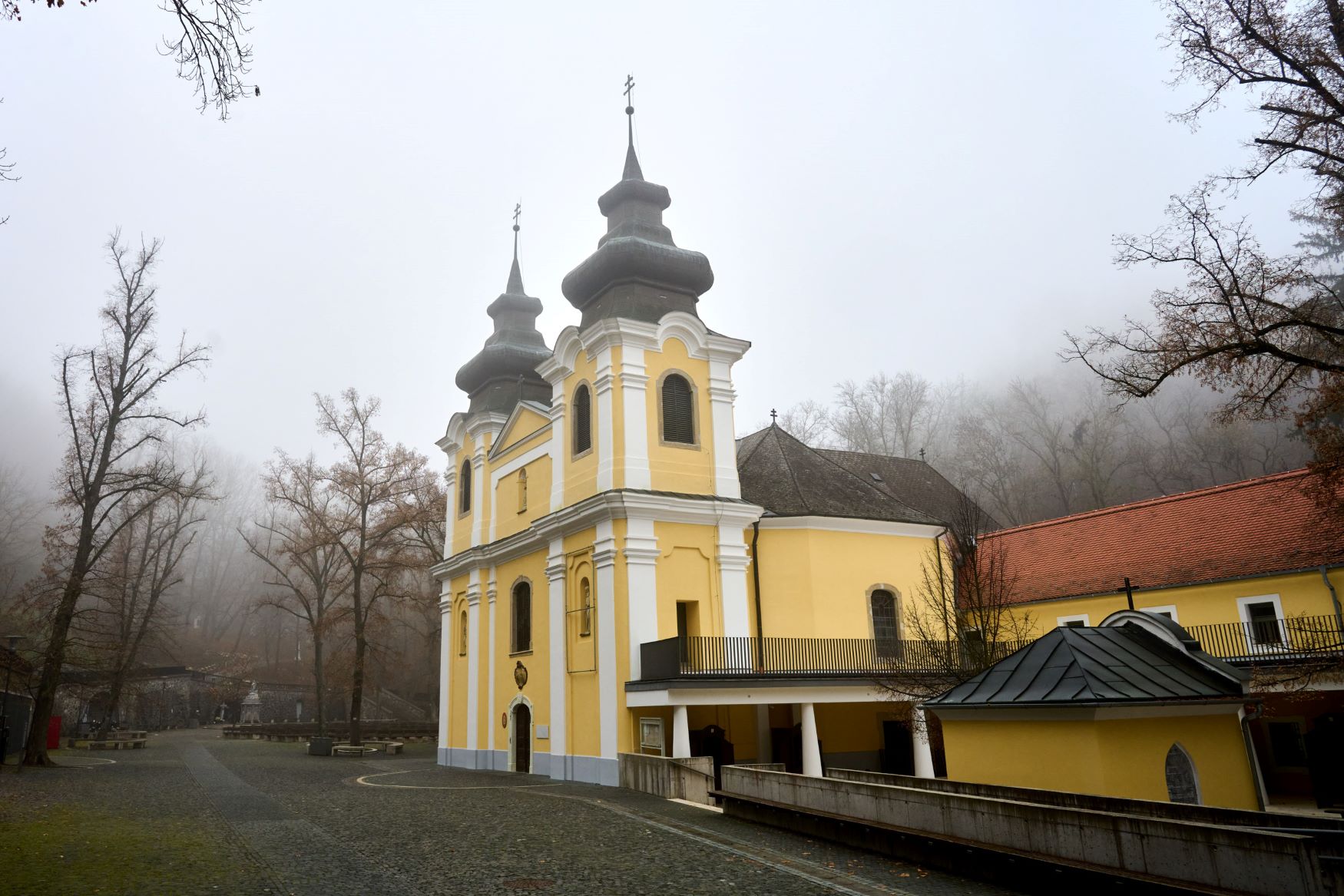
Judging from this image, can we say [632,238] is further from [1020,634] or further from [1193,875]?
[1193,875]

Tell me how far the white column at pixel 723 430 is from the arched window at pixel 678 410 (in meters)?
0.52

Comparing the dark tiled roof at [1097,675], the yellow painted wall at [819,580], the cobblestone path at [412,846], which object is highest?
the yellow painted wall at [819,580]

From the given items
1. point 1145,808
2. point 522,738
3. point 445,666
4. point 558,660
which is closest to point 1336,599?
point 1145,808

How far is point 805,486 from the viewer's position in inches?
942

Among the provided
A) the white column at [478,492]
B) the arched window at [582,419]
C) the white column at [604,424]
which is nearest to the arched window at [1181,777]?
the white column at [604,424]

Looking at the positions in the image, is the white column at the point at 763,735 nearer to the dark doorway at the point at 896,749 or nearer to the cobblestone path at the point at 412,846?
the dark doorway at the point at 896,749

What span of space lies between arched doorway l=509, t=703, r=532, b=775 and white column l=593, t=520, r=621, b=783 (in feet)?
16.5

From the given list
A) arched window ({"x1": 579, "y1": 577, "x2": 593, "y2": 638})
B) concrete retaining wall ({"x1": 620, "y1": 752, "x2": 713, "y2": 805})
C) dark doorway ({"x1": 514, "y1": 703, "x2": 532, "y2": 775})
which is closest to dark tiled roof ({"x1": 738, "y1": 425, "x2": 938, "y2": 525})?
arched window ({"x1": 579, "y1": 577, "x2": 593, "y2": 638})

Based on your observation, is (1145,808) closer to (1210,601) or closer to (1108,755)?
(1108,755)

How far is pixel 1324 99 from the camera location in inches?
437

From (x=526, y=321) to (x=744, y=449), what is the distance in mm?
9164

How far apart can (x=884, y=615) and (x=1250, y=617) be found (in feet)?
27.4

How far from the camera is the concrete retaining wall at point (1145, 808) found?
24.5ft

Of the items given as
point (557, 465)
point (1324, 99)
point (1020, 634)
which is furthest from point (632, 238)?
point (1324, 99)
